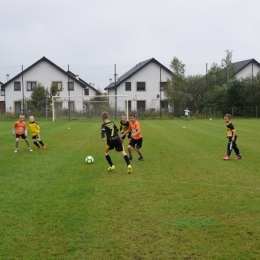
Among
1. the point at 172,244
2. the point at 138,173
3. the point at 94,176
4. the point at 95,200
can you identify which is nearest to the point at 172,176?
the point at 138,173

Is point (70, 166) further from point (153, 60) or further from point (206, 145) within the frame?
point (153, 60)

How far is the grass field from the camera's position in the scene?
16.6 feet

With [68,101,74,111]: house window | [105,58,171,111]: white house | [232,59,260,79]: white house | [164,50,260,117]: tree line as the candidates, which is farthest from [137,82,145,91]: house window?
[68,101,74,111]: house window

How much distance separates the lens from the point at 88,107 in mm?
40781

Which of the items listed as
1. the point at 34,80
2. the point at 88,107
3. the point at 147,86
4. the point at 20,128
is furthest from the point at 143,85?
the point at 20,128

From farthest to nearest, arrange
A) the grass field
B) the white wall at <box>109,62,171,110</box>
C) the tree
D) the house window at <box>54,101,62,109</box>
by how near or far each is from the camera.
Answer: the white wall at <box>109,62,171,110</box>, the tree, the house window at <box>54,101,62,109</box>, the grass field

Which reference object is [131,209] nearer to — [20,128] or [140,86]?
[20,128]

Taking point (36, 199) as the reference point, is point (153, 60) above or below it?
above

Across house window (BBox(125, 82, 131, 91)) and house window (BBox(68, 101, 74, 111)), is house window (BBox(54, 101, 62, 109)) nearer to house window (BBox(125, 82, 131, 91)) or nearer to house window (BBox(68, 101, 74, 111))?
house window (BBox(68, 101, 74, 111))

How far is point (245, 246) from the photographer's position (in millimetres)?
5078

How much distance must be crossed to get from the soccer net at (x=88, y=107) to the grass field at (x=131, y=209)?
28.3 meters

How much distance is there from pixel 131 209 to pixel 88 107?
34536mm

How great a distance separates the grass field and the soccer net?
28.3 metres

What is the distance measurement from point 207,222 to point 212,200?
134cm
